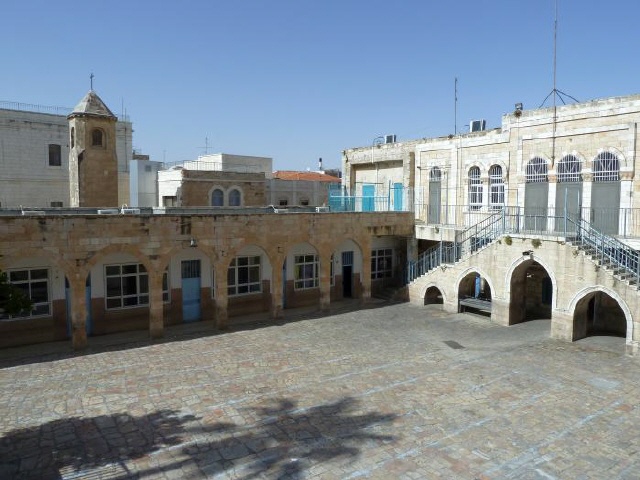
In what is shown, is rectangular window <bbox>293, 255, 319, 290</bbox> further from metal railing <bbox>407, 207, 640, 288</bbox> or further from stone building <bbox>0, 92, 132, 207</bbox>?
stone building <bbox>0, 92, 132, 207</bbox>

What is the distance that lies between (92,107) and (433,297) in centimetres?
1813

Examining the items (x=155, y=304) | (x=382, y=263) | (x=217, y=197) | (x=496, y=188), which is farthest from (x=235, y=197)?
(x=496, y=188)

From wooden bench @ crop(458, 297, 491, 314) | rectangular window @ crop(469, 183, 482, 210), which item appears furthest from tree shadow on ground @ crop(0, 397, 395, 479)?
rectangular window @ crop(469, 183, 482, 210)

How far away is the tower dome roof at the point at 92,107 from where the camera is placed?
2390 centimetres

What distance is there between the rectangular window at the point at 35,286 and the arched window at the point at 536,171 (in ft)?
58.7

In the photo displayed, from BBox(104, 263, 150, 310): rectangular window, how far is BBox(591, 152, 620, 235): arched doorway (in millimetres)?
16383

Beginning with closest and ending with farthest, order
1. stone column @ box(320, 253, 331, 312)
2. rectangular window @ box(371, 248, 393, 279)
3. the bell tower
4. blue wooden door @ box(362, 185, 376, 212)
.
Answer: stone column @ box(320, 253, 331, 312), the bell tower, rectangular window @ box(371, 248, 393, 279), blue wooden door @ box(362, 185, 376, 212)

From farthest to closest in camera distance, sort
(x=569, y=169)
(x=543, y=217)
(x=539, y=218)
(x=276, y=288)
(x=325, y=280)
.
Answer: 1. (x=325, y=280)
2. (x=539, y=218)
3. (x=276, y=288)
4. (x=569, y=169)
5. (x=543, y=217)

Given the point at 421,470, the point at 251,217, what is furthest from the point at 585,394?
the point at 251,217

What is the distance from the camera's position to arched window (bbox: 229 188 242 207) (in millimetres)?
30902

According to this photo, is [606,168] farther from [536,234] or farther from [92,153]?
[92,153]

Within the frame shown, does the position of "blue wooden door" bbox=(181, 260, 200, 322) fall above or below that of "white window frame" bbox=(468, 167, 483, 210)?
below

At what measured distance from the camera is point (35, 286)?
16672 millimetres

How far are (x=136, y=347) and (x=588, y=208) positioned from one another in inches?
637
